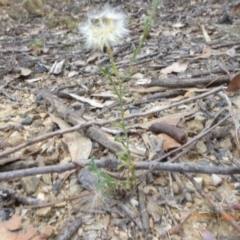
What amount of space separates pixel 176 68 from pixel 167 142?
0.87 m

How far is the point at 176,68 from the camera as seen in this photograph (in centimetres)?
202

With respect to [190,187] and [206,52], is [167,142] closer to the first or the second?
[190,187]

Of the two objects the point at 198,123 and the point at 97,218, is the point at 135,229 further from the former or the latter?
the point at 198,123

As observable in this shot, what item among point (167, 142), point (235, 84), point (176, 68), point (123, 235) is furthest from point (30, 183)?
point (176, 68)

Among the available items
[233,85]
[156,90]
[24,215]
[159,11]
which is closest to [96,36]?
[24,215]

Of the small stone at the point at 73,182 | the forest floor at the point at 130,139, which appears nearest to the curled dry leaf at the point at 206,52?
the forest floor at the point at 130,139

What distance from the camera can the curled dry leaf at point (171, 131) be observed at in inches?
48.1

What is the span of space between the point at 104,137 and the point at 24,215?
40 cm

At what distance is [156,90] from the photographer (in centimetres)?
175

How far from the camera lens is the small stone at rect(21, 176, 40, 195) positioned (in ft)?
3.63

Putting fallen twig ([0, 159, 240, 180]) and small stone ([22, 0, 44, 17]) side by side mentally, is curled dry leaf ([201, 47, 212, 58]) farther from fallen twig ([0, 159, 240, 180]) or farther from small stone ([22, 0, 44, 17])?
small stone ([22, 0, 44, 17])

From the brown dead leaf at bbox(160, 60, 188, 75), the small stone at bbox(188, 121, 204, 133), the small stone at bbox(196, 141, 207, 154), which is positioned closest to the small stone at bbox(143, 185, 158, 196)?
the small stone at bbox(196, 141, 207, 154)

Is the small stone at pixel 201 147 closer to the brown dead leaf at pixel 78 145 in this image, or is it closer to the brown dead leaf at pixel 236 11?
the brown dead leaf at pixel 78 145

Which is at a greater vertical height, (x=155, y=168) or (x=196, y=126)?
(x=155, y=168)
